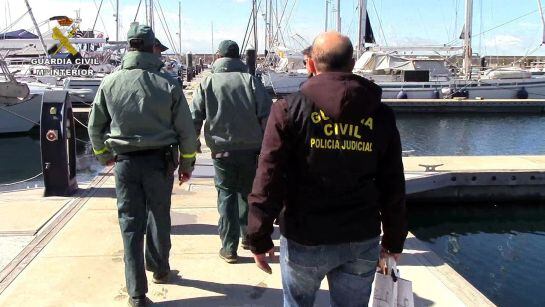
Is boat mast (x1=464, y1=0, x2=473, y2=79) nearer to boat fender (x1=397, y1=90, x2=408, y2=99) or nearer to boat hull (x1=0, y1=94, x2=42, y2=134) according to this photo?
boat fender (x1=397, y1=90, x2=408, y2=99)

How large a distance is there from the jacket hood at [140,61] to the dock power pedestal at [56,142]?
3246 millimetres

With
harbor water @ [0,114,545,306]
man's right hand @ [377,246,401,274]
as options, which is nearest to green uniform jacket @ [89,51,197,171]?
man's right hand @ [377,246,401,274]

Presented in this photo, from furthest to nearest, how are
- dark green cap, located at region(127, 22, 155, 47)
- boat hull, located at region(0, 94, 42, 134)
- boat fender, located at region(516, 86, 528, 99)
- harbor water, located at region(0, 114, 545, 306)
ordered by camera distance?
boat fender, located at region(516, 86, 528, 99), boat hull, located at region(0, 94, 42, 134), harbor water, located at region(0, 114, 545, 306), dark green cap, located at region(127, 22, 155, 47)

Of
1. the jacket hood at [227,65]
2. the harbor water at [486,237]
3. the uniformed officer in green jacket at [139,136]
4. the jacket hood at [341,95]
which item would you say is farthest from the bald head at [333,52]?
the harbor water at [486,237]

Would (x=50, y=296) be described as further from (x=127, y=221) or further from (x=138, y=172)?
→ (x=138, y=172)

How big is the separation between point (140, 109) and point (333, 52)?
170 centimetres

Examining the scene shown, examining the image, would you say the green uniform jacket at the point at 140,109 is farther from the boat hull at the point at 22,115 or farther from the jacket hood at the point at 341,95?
the boat hull at the point at 22,115

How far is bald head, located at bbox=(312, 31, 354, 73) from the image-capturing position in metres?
2.35

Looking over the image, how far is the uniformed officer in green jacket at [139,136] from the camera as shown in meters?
3.59

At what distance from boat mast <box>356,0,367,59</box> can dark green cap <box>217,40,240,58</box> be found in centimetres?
2876

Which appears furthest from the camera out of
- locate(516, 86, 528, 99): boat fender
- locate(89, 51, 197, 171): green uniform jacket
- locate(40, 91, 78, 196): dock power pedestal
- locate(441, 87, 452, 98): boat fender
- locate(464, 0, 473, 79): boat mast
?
locate(464, 0, 473, 79): boat mast

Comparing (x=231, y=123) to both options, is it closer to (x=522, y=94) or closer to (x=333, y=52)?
(x=333, y=52)

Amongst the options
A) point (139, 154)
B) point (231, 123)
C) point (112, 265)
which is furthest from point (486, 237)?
point (139, 154)

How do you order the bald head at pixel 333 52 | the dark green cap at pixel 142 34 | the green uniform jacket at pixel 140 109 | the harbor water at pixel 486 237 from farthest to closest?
1. the harbor water at pixel 486 237
2. the dark green cap at pixel 142 34
3. the green uniform jacket at pixel 140 109
4. the bald head at pixel 333 52
